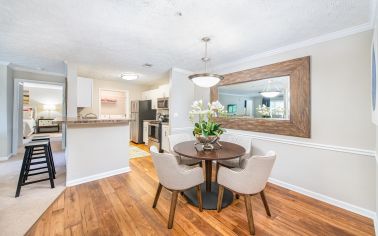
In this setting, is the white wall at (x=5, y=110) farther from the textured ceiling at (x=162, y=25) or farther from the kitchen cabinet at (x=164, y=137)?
the kitchen cabinet at (x=164, y=137)

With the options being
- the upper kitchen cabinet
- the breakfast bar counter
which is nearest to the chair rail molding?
the breakfast bar counter

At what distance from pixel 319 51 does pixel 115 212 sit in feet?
11.9

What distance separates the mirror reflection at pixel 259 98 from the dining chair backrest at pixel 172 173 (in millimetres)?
1941

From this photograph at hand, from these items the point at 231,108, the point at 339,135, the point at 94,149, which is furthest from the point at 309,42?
the point at 94,149

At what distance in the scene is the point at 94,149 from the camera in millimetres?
2777

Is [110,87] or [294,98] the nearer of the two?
[294,98]

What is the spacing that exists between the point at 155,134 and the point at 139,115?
1265mm

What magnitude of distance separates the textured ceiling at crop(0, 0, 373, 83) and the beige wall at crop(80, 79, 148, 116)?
230 centimetres

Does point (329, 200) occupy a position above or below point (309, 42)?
below

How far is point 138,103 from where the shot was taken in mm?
5777

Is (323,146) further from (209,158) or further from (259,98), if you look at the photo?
(209,158)

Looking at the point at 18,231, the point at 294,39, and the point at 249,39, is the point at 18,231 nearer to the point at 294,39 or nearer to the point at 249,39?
the point at 249,39

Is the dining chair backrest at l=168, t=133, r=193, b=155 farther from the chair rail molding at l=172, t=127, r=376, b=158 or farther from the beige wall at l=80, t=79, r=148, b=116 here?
the beige wall at l=80, t=79, r=148, b=116

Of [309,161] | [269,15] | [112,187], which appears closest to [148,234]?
[112,187]
